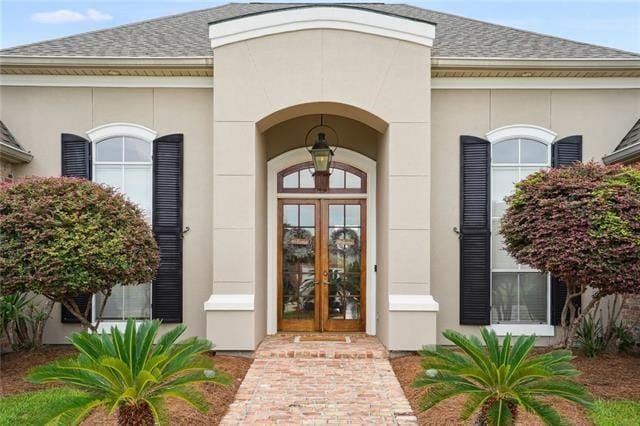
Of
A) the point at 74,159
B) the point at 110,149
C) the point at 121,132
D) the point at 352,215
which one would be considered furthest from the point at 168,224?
the point at 352,215

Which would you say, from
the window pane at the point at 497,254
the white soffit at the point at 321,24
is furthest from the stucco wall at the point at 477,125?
the white soffit at the point at 321,24

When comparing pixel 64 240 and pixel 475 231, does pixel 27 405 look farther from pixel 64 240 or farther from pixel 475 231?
pixel 475 231

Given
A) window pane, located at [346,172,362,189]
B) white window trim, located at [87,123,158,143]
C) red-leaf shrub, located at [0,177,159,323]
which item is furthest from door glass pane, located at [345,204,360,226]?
red-leaf shrub, located at [0,177,159,323]

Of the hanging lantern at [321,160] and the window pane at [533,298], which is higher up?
the hanging lantern at [321,160]

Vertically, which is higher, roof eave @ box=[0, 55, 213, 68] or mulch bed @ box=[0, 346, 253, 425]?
roof eave @ box=[0, 55, 213, 68]

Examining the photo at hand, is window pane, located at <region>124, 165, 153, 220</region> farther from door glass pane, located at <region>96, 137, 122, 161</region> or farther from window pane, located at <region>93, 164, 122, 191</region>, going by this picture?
door glass pane, located at <region>96, 137, 122, 161</region>

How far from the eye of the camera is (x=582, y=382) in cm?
698

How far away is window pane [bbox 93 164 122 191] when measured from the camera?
29.3ft

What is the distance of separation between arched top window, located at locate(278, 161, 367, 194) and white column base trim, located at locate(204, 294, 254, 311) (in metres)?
2.46

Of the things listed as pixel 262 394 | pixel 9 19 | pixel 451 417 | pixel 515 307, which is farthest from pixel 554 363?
pixel 9 19

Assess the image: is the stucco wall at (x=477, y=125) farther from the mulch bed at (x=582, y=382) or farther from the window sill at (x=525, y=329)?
the mulch bed at (x=582, y=382)

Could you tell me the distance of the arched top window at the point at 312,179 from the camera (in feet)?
32.7

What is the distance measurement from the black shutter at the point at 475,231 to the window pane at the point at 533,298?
1.96 ft

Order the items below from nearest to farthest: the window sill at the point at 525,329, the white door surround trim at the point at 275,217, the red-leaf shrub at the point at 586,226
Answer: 1. the red-leaf shrub at the point at 586,226
2. the window sill at the point at 525,329
3. the white door surround trim at the point at 275,217
